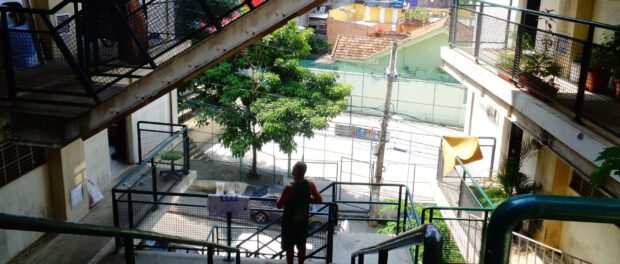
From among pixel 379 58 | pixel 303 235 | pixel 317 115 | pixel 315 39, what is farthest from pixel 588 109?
pixel 315 39

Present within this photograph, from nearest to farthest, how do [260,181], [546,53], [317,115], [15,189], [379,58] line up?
[546,53]
[15,189]
[317,115]
[260,181]
[379,58]

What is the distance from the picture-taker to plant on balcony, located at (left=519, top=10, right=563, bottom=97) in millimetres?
8594

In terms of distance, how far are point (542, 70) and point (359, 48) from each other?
30.8m

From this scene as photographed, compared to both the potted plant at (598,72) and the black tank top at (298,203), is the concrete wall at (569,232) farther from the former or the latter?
the black tank top at (298,203)

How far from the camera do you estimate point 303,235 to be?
751cm

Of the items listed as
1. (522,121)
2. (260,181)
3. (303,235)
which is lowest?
(260,181)

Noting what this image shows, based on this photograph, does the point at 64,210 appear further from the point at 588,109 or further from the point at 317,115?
the point at 317,115

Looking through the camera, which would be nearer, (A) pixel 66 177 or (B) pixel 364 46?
(A) pixel 66 177

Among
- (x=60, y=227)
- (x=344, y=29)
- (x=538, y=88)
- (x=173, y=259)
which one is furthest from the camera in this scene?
(x=344, y=29)

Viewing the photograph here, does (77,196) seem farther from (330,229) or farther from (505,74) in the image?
(505,74)

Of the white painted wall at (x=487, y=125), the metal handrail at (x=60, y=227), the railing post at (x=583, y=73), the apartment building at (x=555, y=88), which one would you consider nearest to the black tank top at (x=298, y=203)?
the apartment building at (x=555, y=88)

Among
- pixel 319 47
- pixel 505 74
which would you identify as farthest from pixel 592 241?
pixel 319 47

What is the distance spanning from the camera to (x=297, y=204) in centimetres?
721

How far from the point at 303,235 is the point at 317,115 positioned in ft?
49.1
